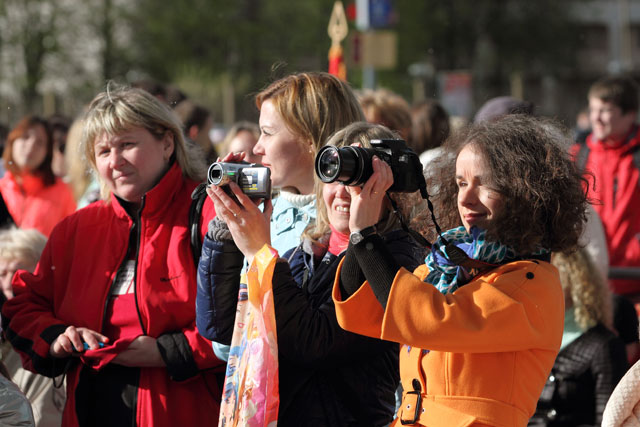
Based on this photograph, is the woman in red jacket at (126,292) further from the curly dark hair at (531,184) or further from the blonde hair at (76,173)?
the blonde hair at (76,173)

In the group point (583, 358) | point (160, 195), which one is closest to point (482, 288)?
point (160, 195)

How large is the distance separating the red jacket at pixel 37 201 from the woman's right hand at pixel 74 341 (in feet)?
8.49

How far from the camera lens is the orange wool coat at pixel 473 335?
2.23 meters

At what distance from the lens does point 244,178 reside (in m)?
2.59

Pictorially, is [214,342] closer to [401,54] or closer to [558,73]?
[401,54]

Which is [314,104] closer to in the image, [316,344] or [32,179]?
[316,344]

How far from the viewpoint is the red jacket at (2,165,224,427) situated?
3.03 metres

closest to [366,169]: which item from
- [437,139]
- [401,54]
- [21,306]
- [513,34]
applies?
[21,306]

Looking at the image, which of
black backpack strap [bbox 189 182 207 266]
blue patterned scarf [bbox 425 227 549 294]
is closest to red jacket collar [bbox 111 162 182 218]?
black backpack strap [bbox 189 182 207 266]

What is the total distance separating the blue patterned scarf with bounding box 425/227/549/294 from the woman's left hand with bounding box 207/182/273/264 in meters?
0.50

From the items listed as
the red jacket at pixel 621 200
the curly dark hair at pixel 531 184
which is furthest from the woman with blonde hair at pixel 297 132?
the red jacket at pixel 621 200

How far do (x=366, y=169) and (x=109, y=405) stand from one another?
1383 mm

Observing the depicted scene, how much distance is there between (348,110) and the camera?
317 centimetres

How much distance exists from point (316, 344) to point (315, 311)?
0.33 ft
